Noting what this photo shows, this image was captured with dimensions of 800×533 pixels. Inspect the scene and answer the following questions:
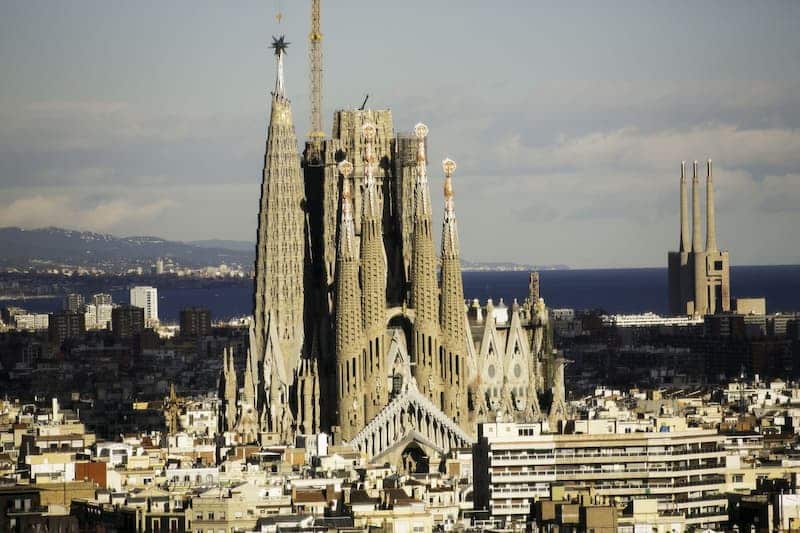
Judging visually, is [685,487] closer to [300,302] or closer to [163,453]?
[163,453]

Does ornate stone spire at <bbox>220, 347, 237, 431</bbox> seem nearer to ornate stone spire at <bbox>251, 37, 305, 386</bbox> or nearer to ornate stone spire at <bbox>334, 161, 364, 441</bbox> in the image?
ornate stone spire at <bbox>251, 37, 305, 386</bbox>

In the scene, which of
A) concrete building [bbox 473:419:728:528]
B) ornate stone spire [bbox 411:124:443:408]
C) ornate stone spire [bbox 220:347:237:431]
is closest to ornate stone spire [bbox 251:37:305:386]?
ornate stone spire [bbox 220:347:237:431]

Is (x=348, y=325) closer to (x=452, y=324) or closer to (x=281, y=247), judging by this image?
(x=452, y=324)

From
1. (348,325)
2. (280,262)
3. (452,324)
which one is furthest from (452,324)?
(280,262)

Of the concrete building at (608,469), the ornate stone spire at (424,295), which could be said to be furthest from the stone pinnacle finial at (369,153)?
the concrete building at (608,469)

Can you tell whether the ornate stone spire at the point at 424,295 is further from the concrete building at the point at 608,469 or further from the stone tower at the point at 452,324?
the concrete building at the point at 608,469

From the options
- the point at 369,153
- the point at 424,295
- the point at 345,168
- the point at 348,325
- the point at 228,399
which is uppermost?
the point at 369,153
